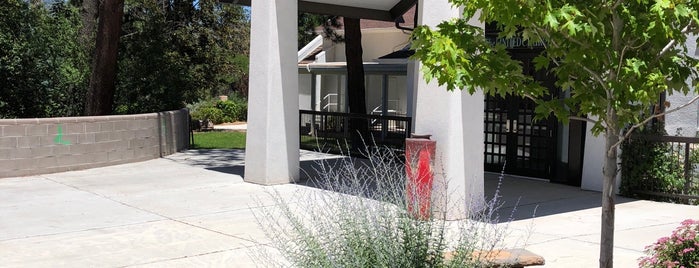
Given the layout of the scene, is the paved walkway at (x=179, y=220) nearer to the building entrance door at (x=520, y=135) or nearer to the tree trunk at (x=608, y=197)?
the building entrance door at (x=520, y=135)

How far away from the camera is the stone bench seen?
5496mm

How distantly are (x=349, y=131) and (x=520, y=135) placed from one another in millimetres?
5987

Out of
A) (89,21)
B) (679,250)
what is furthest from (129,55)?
(679,250)

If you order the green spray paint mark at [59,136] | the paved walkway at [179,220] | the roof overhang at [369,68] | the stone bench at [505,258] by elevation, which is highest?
the roof overhang at [369,68]

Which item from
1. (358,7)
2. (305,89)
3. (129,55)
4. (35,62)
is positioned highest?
(358,7)

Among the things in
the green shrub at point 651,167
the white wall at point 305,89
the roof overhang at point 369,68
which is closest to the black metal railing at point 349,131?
the roof overhang at point 369,68

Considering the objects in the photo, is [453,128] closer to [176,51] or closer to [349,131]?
[349,131]

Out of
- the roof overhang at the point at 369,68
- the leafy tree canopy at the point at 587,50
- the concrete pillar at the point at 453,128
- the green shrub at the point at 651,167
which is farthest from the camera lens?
the roof overhang at the point at 369,68

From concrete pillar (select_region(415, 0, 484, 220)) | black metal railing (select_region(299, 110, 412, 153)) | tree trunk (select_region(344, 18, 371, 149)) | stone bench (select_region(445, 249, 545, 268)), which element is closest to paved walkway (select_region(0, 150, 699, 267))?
concrete pillar (select_region(415, 0, 484, 220))

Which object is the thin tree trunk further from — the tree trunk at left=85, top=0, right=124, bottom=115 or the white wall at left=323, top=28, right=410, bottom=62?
the white wall at left=323, top=28, right=410, bottom=62

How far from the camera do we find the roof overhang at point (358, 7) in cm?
1633

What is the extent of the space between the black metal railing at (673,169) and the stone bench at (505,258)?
23.0ft

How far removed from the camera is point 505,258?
595 centimetres

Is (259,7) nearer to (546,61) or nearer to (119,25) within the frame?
(119,25)
